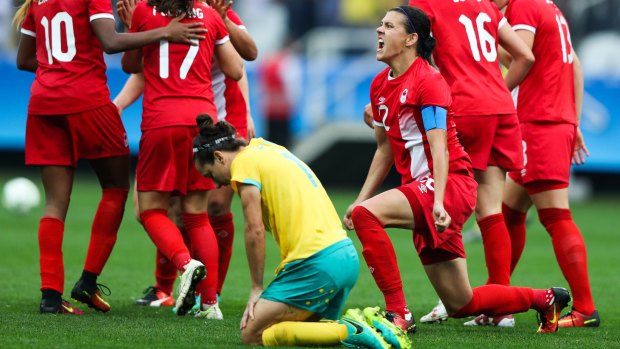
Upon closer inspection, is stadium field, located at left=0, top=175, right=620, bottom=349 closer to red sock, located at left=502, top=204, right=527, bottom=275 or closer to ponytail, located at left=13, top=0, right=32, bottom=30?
red sock, located at left=502, top=204, right=527, bottom=275

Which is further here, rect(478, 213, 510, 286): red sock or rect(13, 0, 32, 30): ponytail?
rect(13, 0, 32, 30): ponytail

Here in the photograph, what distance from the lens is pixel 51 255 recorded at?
22.1 feet

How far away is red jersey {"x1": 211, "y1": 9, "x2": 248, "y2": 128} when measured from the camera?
24.5ft

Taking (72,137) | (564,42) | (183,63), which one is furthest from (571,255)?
(72,137)

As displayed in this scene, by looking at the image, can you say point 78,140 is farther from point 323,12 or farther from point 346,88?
point 323,12

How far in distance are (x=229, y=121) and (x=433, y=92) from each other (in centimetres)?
208

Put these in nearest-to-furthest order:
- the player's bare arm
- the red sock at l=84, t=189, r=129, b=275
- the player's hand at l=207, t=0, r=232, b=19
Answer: the player's bare arm < the red sock at l=84, t=189, r=129, b=275 < the player's hand at l=207, t=0, r=232, b=19

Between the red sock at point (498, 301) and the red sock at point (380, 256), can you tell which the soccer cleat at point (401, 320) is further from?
the red sock at point (498, 301)

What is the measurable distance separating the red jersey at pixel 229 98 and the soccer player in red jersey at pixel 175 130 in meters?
0.54

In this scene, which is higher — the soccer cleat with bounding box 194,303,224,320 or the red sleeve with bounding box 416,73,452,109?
the red sleeve with bounding box 416,73,452,109

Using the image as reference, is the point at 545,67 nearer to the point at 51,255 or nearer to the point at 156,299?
the point at 156,299

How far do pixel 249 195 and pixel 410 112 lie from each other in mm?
1145

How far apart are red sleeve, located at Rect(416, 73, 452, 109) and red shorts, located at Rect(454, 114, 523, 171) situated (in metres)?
0.74

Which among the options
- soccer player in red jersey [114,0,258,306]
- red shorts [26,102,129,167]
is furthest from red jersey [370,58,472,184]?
red shorts [26,102,129,167]
